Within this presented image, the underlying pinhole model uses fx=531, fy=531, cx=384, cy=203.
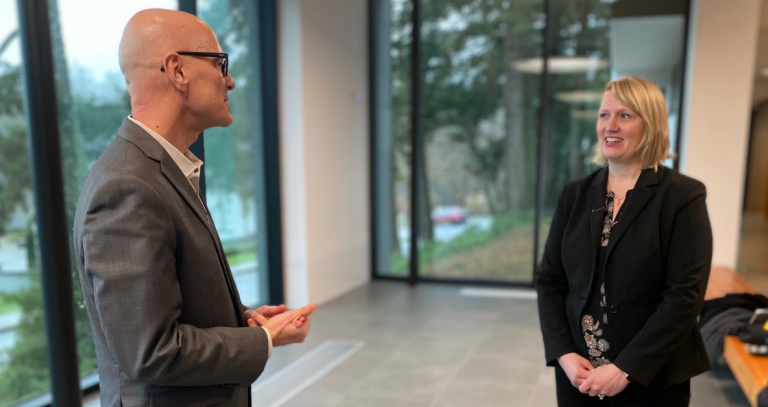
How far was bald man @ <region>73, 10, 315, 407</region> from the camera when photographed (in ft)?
3.22

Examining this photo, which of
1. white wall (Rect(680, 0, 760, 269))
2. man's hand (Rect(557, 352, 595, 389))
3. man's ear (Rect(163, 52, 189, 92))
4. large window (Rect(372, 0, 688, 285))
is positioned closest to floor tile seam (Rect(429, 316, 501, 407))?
man's hand (Rect(557, 352, 595, 389))

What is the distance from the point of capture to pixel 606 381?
1466 mm

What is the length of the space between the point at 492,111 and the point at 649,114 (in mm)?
4577

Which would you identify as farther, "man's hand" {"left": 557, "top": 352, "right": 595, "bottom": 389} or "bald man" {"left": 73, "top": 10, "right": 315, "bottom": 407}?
"man's hand" {"left": 557, "top": 352, "right": 595, "bottom": 389}

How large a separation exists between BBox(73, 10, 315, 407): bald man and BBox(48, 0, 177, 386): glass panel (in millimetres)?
2086

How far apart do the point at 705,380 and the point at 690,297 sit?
2.56 m

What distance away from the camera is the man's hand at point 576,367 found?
1.53 metres

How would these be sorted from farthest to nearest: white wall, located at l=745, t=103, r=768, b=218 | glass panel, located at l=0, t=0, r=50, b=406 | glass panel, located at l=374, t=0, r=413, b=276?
1. white wall, located at l=745, t=103, r=768, b=218
2. glass panel, located at l=374, t=0, r=413, b=276
3. glass panel, located at l=0, t=0, r=50, b=406

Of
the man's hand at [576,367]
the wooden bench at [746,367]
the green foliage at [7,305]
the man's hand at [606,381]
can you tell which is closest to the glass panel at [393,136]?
the wooden bench at [746,367]

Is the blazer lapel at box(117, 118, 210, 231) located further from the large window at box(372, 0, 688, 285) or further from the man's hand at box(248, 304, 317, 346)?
the large window at box(372, 0, 688, 285)

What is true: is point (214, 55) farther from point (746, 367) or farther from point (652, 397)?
point (746, 367)

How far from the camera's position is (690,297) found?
57.0 inches

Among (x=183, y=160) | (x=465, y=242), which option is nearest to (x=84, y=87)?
(x=183, y=160)

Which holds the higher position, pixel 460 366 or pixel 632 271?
pixel 632 271
